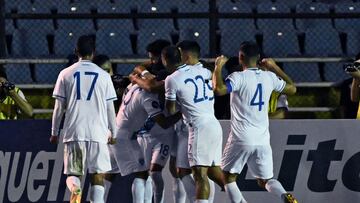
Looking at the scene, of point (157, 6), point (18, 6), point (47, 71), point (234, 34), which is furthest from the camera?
point (18, 6)

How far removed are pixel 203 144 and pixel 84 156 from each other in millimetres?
1273

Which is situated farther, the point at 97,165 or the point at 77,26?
the point at 77,26

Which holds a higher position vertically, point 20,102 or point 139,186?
point 20,102

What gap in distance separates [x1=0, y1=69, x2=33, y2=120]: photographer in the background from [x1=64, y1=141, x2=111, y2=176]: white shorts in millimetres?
1841

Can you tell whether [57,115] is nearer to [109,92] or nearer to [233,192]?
[109,92]

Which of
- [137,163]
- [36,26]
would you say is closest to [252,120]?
[137,163]

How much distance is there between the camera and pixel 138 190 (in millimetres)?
12750

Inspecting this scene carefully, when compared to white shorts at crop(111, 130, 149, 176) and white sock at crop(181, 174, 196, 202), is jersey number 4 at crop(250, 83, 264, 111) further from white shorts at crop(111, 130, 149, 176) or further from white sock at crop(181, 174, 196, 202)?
white shorts at crop(111, 130, 149, 176)

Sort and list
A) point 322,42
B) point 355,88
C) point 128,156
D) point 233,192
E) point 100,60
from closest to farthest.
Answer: point 233,192, point 128,156, point 100,60, point 355,88, point 322,42

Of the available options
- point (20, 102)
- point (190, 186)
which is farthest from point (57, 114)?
point (20, 102)

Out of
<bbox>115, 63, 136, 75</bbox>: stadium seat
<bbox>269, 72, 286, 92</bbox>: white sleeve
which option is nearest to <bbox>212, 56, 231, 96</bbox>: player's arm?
<bbox>269, 72, 286, 92</bbox>: white sleeve

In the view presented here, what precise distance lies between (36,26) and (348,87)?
195 inches

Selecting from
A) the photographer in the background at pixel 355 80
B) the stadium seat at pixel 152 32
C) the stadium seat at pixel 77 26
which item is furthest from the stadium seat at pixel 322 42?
the stadium seat at pixel 77 26

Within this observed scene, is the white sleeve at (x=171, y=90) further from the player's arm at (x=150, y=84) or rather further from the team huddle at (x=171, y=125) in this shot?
the player's arm at (x=150, y=84)
